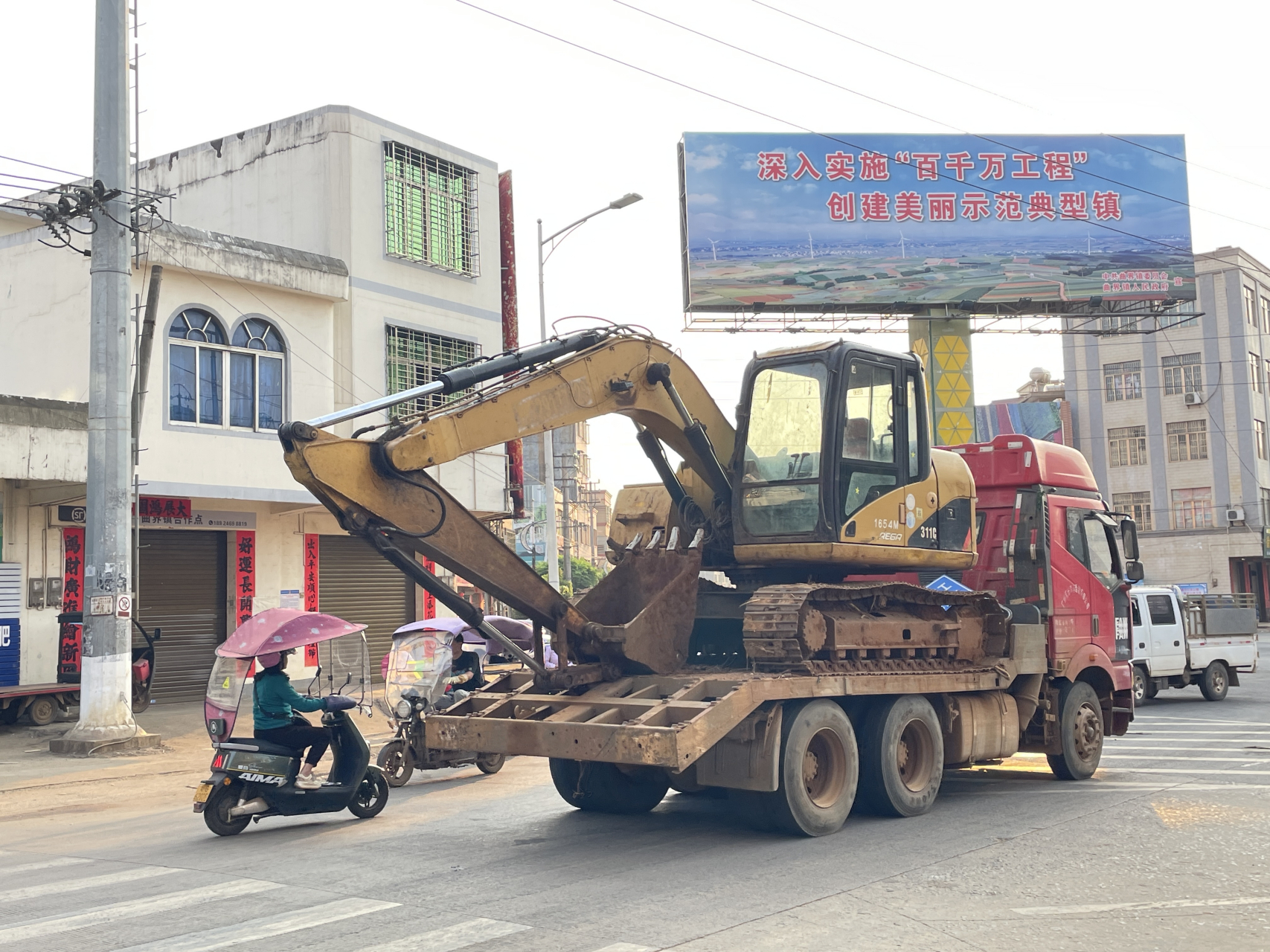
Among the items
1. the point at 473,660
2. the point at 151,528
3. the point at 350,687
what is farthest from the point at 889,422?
the point at 151,528

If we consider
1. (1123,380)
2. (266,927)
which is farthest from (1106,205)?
(266,927)

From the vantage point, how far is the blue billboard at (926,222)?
35.2 meters

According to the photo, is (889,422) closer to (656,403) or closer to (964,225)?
(656,403)

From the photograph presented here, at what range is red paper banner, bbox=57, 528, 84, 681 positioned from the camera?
19500 mm

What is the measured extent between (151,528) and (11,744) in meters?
5.51

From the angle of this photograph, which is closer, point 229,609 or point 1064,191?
point 229,609

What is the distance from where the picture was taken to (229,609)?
75.7 feet

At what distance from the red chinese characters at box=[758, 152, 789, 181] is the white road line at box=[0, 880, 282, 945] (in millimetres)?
30450

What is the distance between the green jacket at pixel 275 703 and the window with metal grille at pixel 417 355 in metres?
14.3

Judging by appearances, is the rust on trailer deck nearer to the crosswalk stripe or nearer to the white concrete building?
the crosswalk stripe

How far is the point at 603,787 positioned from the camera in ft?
34.3

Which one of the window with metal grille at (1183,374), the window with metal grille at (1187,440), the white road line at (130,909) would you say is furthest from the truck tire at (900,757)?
the window with metal grille at (1183,374)

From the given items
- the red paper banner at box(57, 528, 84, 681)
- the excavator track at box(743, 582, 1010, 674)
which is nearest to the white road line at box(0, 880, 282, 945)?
the excavator track at box(743, 582, 1010, 674)

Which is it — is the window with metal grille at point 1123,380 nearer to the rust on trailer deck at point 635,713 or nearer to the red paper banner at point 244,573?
the red paper banner at point 244,573
